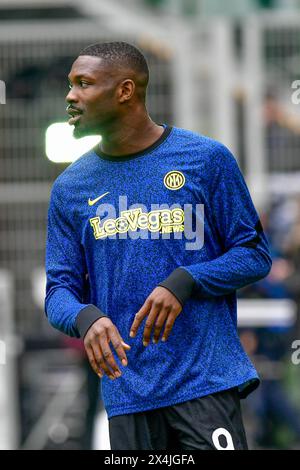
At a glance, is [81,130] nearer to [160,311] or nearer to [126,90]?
[126,90]

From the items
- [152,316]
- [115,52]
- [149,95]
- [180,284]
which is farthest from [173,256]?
[149,95]

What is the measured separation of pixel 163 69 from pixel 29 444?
4.69 meters

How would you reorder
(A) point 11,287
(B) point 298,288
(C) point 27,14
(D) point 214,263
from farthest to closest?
(C) point 27,14 → (A) point 11,287 → (B) point 298,288 → (D) point 214,263

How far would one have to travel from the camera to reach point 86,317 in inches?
208

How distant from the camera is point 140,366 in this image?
214 inches

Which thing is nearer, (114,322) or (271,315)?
Result: (114,322)

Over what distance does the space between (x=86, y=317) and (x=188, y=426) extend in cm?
52

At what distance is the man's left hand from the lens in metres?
5.21

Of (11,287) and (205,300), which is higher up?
(205,300)

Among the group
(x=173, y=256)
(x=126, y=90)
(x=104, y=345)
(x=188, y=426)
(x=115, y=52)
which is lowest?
(x=188, y=426)

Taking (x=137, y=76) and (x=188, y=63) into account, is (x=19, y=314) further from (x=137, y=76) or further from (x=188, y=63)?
(x=137, y=76)

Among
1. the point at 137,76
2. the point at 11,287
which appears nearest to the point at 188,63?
the point at 11,287

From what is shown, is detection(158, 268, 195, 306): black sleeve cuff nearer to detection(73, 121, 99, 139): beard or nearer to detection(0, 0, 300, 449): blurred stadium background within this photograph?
detection(73, 121, 99, 139): beard

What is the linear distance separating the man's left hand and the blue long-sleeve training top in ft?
0.42
